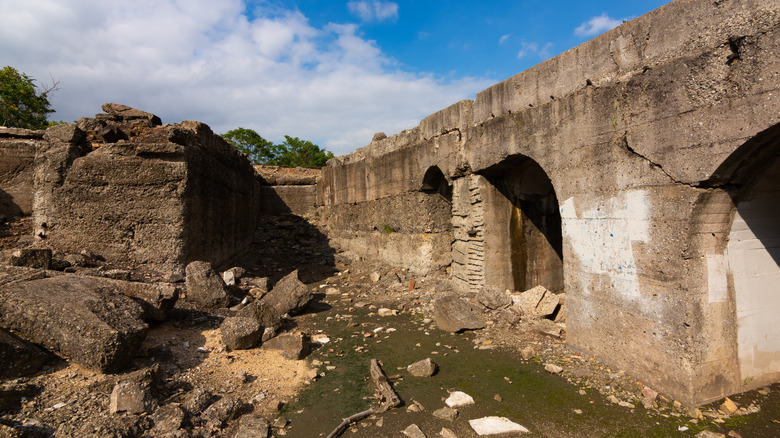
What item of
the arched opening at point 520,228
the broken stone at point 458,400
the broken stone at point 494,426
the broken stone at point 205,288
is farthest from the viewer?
the arched opening at point 520,228

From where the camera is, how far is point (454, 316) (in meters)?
5.47

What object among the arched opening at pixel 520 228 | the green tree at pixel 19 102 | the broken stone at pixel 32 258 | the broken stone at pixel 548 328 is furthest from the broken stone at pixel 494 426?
the green tree at pixel 19 102

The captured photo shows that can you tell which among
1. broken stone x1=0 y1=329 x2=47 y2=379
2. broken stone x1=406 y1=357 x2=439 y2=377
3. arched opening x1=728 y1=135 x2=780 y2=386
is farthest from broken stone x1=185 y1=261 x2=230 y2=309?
arched opening x1=728 y1=135 x2=780 y2=386

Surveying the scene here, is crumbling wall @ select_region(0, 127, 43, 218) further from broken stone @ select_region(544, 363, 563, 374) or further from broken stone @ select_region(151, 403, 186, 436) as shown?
broken stone @ select_region(544, 363, 563, 374)

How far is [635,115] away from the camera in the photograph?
3562mm

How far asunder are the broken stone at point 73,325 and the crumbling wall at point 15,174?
443 cm

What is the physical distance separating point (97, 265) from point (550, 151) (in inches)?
239

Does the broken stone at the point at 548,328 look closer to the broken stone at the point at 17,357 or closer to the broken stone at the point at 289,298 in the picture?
the broken stone at the point at 289,298

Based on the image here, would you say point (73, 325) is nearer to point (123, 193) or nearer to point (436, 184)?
point (123, 193)

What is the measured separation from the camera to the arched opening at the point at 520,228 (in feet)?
20.3

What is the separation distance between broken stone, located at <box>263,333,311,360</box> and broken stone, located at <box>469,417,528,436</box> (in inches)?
85.4

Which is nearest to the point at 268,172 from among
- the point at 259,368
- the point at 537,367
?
the point at 259,368

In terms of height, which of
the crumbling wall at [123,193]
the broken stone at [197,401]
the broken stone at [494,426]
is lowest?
the broken stone at [494,426]

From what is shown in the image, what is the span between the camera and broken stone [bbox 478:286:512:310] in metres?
5.71
